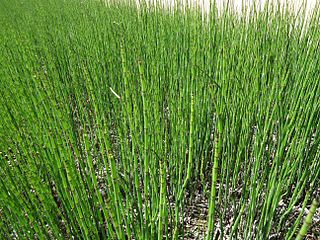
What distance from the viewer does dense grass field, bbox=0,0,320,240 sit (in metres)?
0.84

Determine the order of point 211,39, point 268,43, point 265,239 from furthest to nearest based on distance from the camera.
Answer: point 211,39, point 268,43, point 265,239

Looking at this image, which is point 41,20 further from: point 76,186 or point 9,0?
point 76,186

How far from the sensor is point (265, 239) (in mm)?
1019

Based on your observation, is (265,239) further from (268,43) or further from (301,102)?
(268,43)

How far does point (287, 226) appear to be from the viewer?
119cm

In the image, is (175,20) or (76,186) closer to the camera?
(76,186)

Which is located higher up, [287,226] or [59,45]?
[59,45]

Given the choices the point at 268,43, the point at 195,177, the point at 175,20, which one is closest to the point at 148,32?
the point at 175,20

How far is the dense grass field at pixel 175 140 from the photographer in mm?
843

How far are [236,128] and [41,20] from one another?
3.61 m

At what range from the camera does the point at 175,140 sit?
1.15 meters

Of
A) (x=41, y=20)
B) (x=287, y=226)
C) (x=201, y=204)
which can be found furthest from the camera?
(x=41, y=20)

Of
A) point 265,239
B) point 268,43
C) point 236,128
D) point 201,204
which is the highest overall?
point 268,43

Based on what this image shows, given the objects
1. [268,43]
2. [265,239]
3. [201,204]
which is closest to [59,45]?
[268,43]
